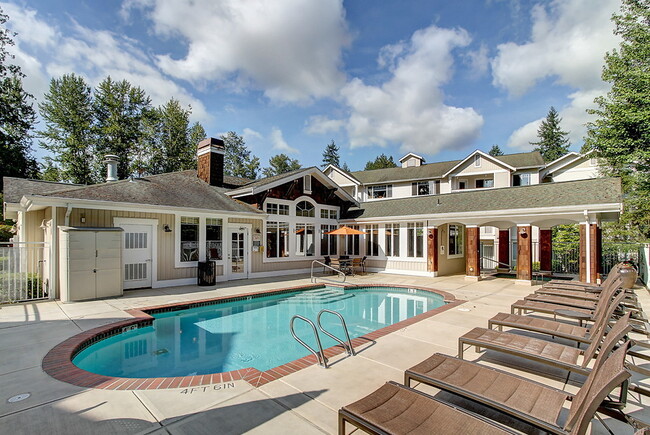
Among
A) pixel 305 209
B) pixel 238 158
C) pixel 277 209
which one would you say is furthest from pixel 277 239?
pixel 238 158

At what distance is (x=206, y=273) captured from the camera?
12.2m

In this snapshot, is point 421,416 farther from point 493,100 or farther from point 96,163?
point 96,163

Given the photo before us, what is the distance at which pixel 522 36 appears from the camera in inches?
504

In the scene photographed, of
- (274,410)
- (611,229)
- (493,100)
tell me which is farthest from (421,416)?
(611,229)

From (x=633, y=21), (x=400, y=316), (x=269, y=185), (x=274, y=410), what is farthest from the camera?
(x=633, y=21)

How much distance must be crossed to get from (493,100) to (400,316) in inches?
602

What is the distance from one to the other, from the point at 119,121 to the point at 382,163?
4941cm

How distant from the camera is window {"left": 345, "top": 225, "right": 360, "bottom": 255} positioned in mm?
18453

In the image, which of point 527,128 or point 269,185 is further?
point 527,128

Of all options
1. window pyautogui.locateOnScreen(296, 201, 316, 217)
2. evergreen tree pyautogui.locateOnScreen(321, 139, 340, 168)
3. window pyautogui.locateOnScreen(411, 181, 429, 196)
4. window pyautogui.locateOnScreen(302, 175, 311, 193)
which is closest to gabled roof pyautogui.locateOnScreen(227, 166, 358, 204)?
window pyautogui.locateOnScreen(302, 175, 311, 193)

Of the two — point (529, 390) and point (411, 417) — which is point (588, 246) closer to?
point (529, 390)

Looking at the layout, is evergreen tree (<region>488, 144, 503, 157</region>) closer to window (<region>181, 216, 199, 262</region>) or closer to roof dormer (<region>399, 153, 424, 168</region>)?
roof dormer (<region>399, 153, 424, 168</region>)

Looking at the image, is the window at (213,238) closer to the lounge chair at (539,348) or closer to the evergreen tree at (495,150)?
the lounge chair at (539,348)

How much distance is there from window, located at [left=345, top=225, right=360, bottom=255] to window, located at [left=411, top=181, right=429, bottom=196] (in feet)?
37.9
